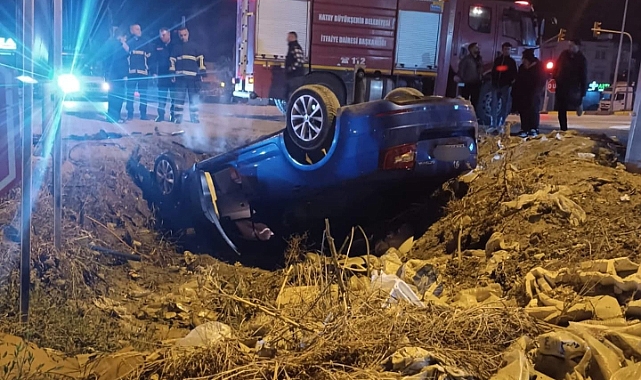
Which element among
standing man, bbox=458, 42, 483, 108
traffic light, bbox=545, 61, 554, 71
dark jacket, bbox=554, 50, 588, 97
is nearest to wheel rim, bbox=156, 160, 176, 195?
dark jacket, bbox=554, 50, 588, 97

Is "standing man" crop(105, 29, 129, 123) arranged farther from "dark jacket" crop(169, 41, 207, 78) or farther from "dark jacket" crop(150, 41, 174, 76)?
"dark jacket" crop(169, 41, 207, 78)

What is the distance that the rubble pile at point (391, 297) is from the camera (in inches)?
108

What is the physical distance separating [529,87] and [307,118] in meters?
6.53

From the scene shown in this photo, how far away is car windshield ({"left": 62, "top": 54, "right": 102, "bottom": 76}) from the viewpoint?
12922 millimetres

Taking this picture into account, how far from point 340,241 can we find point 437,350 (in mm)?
3245

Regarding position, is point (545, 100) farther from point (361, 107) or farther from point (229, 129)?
point (361, 107)

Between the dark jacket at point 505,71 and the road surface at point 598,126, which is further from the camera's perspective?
the dark jacket at point 505,71

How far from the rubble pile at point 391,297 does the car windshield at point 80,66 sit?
6.98 metres

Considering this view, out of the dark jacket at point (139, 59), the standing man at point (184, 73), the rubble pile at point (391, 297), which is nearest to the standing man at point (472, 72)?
the standing man at point (184, 73)

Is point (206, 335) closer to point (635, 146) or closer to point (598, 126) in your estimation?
point (635, 146)

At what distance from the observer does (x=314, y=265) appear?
4086 millimetres

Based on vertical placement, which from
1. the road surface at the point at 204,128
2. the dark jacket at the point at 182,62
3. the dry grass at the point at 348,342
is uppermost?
the dark jacket at the point at 182,62

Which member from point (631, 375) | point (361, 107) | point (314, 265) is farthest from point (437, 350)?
point (361, 107)

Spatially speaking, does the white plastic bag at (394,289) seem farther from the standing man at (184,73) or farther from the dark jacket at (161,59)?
the dark jacket at (161,59)
